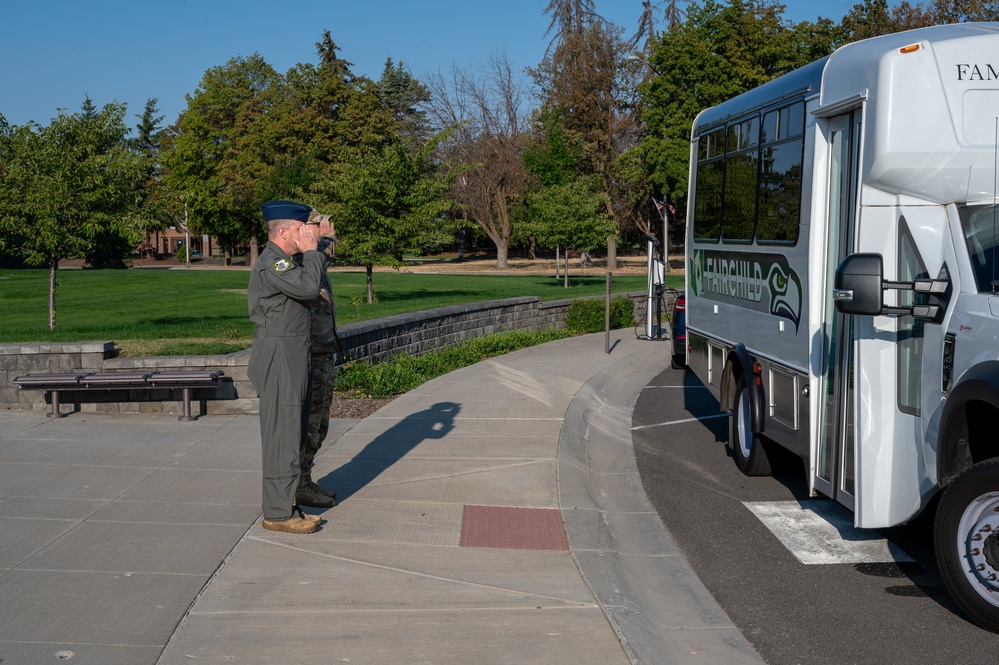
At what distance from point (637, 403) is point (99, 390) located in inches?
250

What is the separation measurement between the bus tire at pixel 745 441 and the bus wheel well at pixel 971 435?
3248 mm

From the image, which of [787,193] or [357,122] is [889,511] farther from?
[357,122]

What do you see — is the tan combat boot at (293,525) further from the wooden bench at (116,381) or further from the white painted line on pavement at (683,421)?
the white painted line on pavement at (683,421)

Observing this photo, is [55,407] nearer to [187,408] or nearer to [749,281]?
[187,408]

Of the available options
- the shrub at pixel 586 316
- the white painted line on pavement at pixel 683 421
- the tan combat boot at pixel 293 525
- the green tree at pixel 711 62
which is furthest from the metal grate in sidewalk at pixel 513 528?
the green tree at pixel 711 62

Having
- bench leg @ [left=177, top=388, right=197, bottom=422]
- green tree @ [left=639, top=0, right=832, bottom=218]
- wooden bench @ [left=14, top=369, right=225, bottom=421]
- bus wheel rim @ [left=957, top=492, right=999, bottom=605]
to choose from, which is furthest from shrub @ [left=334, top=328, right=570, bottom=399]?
green tree @ [left=639, top=0, right=832, bottom=218]

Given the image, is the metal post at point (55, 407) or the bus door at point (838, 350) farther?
the metal post at point (55, 407)

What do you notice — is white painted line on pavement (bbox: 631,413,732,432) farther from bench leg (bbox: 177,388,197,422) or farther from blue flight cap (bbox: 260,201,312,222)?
blue flight cap (bbox: 260,201,312,222)

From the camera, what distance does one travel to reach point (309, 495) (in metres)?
6.98

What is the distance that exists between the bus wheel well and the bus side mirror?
0.66 metres

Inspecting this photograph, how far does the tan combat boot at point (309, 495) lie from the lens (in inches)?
274

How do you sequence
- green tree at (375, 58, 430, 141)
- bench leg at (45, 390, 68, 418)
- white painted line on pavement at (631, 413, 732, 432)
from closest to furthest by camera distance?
bench leg at (45, 390, 68, 418) → white painted line on pavement at (631, 413, 732, 432) → green tree at (375, 58, 430, 141)

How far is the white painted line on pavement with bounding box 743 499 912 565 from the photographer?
257 inches

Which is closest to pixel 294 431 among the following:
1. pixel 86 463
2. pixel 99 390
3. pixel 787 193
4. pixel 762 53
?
pixel 86 463
